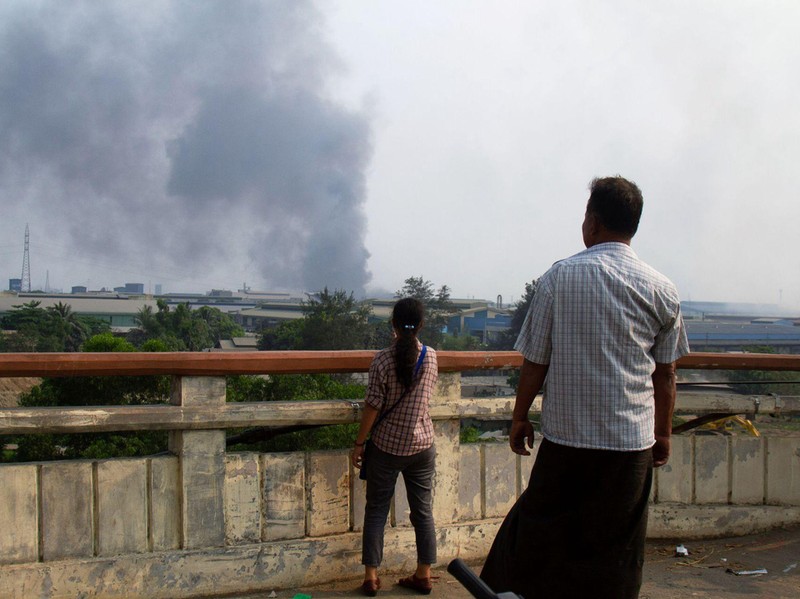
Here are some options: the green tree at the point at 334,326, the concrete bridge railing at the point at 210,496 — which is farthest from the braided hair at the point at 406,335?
the green tree at the point at 334,326

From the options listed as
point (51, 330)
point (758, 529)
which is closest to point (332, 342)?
point (51, 330)

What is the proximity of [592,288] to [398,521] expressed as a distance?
2.17 m

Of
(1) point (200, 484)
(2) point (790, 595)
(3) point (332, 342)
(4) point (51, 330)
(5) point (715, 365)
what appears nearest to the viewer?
(1) point (200, 484)

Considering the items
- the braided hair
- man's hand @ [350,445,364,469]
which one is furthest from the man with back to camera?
man's hand @ [350,445,364,469]

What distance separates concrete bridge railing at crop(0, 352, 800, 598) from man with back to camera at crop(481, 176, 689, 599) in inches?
61.8

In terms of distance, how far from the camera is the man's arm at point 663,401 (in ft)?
9.07

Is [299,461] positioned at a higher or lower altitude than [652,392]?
lower

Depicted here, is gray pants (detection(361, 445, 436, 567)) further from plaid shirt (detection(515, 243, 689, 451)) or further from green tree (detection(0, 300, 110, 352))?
green tree (detection(0, 300, 110, 352))

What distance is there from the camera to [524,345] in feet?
8.92

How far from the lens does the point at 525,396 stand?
2799 mm

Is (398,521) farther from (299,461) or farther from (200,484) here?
(200,484)

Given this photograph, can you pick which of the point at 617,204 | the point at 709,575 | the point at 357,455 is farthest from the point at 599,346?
the point at 709,575

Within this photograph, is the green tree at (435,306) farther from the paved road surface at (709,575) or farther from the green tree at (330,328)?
the paved road surface at (709,575)

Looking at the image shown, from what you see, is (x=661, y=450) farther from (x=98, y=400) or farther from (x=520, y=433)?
(x=98, y=400)
